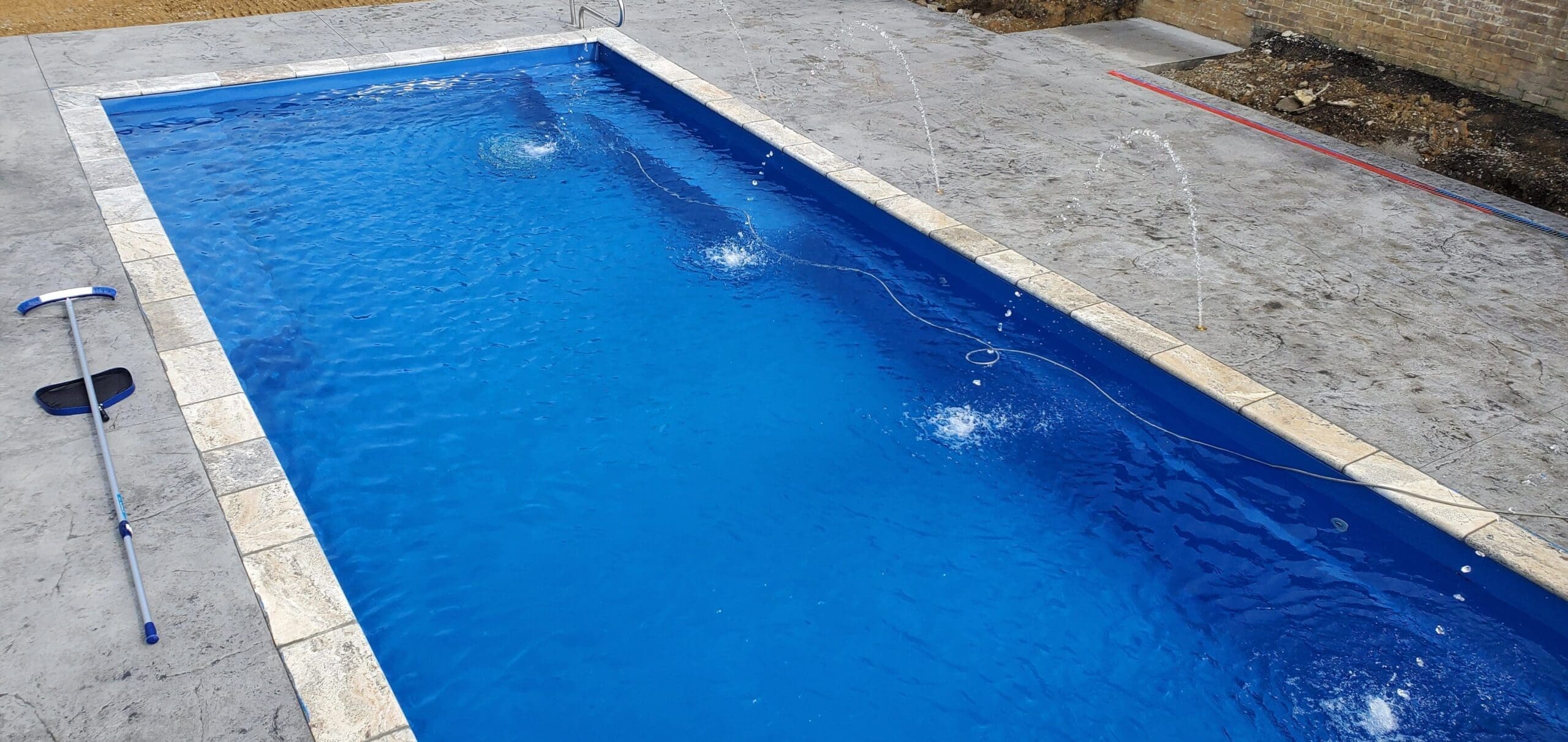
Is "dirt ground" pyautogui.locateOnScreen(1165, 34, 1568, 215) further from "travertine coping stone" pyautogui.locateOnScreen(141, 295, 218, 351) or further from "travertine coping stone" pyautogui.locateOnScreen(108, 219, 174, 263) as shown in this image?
"travertine coping stone" pyautogui.locateOnScreen(108, 219, 174, 263)

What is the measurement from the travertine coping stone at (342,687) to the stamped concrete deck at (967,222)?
0.25 ft

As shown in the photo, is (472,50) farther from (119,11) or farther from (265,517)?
(265,517)

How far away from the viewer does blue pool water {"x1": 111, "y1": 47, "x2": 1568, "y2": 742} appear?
3621 millimetres

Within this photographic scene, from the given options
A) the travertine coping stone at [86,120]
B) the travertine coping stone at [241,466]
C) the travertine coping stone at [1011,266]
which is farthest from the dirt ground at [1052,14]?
the travertine coping stone at [241,466]

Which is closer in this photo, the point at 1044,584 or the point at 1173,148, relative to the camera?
the point at 1044,584

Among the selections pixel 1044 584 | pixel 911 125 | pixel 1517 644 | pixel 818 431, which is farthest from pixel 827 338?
pixel 1517 644

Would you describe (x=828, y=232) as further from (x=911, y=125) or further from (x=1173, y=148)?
(x=1173, y=148)

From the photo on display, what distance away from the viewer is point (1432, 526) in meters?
3.88

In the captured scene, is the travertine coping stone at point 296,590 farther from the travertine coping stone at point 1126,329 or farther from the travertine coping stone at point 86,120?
the travertine coping stone at point 86,120

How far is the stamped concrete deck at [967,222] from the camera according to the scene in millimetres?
3264

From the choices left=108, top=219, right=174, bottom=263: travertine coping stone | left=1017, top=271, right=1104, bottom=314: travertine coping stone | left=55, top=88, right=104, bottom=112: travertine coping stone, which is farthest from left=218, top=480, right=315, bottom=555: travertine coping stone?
left=55, top=88, right=104, bottom=112: travertine coping stone

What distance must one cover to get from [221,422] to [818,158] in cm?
408

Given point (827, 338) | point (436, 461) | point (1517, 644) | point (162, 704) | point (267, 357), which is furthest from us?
point (827, 338)

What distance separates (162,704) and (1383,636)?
13.5 feet
